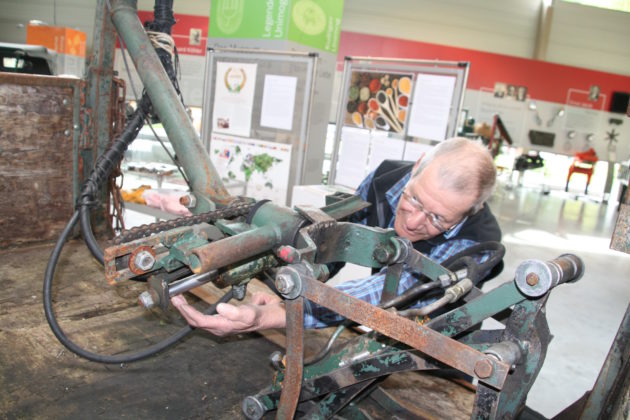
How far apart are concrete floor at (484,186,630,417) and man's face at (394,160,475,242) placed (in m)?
1.57

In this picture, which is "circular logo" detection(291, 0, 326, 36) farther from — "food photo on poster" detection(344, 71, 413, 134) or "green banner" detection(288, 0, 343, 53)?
"food photo on poster" detection(344, 71, 413, 134)

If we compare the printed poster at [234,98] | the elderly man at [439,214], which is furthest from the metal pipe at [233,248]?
the printed poster at [234,98]

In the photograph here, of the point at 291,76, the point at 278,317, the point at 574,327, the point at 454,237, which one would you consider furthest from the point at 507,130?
the point at 278,317

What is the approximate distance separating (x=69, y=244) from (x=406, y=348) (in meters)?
1.38

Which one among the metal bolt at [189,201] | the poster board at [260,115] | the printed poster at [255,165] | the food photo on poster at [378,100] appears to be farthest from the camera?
the printed poster at [255,165]

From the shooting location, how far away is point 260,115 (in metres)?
2.88

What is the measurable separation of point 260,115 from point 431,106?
3.31ft

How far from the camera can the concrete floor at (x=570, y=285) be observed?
8.62 ft

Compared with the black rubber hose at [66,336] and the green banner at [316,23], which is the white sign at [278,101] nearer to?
the green banner at [316,23]

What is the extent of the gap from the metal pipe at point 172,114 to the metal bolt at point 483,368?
62 cm

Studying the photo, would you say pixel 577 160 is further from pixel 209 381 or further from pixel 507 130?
pixel 209 381

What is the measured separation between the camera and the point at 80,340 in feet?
3.91

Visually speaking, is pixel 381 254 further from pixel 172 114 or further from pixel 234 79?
pixel 234 79

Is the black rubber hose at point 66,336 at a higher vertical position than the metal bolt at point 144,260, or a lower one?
lower
